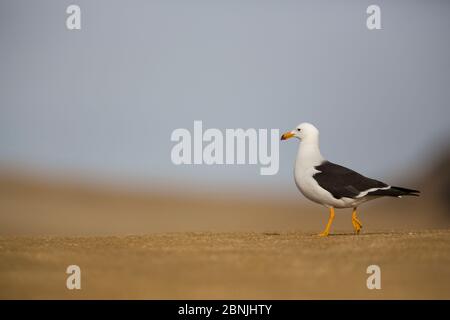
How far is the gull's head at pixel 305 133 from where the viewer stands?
10.0 metres

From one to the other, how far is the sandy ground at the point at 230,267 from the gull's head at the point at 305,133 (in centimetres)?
163

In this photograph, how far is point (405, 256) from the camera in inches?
285

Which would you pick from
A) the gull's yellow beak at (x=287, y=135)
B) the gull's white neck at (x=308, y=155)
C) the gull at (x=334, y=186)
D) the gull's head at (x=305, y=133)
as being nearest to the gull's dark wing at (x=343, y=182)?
the gull at (x=334, y=186)

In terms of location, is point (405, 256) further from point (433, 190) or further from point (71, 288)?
point (433, 190)

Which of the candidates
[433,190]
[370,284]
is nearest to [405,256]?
[370,284]

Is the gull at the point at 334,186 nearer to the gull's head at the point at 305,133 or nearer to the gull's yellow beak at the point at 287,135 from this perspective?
the gull's head at the point at 305,133

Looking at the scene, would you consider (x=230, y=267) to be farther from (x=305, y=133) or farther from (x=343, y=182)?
(x=305, y=133)

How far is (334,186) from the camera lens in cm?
930

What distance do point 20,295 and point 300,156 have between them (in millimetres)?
5070

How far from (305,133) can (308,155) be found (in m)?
0.36

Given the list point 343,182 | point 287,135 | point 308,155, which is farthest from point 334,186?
point 287,135

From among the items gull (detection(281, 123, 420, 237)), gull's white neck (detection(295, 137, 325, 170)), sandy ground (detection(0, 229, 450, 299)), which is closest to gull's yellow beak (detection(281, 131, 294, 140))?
gull's white neck (detection(295, 137, 325, 170))

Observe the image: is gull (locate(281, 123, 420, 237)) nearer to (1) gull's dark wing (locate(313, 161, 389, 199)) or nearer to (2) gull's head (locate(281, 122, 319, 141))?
(1) gull's dark wing (locate(313, 161, 389, 199))

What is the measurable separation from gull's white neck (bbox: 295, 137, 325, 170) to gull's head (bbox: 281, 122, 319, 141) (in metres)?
0.03
